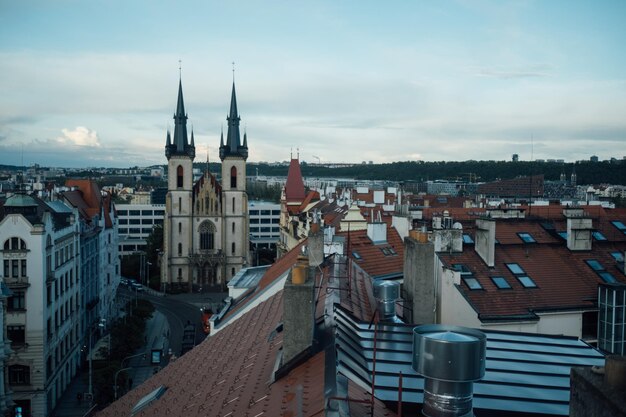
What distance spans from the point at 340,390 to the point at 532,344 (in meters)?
7.28

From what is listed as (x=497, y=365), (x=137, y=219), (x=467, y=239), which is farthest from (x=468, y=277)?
(x=137, y=219)

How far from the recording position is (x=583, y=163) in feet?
609

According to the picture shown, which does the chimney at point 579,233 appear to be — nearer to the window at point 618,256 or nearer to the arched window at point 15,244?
the window at point 618,256

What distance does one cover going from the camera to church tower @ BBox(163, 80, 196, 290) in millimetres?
84812

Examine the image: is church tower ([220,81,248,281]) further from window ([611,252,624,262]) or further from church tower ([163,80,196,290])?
window ([611,252,624,262])

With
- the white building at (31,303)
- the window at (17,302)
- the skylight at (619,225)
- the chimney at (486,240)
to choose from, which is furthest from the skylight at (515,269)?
the window at (17,302)

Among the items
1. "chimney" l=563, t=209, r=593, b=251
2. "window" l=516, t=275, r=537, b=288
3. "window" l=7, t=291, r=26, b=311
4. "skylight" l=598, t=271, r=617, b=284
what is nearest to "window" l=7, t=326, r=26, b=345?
"window" l=7, t=291, r=26, b=311

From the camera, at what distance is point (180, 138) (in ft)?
281

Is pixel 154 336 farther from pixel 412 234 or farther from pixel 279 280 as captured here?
pixel 412 234

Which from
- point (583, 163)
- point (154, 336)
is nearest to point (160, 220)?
point (154, 336)

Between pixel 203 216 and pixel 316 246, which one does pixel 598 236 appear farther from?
pixel 203 216

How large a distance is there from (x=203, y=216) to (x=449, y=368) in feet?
263

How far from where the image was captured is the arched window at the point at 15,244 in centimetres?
3703

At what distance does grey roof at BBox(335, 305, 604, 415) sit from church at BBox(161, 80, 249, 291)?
7294 cm
